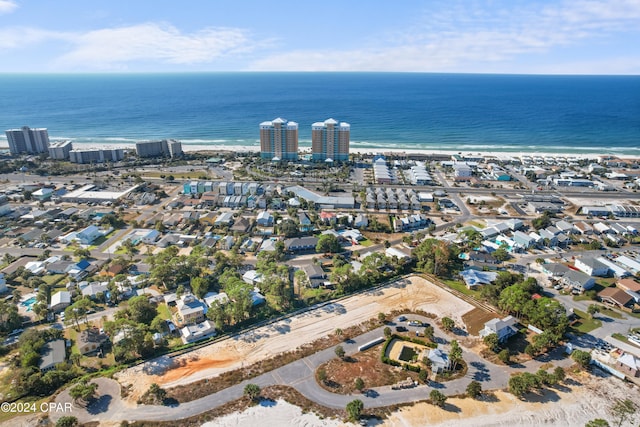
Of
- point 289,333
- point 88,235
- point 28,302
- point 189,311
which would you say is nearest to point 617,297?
point 289,333

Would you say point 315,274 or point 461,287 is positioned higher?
point 315,274

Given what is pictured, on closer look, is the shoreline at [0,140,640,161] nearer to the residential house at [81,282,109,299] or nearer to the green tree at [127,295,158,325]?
the residential house at [81,282,109,299]

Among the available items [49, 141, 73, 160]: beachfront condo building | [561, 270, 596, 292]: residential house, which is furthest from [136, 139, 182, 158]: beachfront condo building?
[561, 270, 596, 292]: residential house

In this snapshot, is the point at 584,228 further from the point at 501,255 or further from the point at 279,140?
the point at 279,140

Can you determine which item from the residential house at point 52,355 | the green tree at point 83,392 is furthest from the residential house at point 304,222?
the green tree at point 83,392

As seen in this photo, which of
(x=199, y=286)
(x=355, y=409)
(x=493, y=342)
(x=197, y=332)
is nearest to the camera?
(x=355, y=409)
